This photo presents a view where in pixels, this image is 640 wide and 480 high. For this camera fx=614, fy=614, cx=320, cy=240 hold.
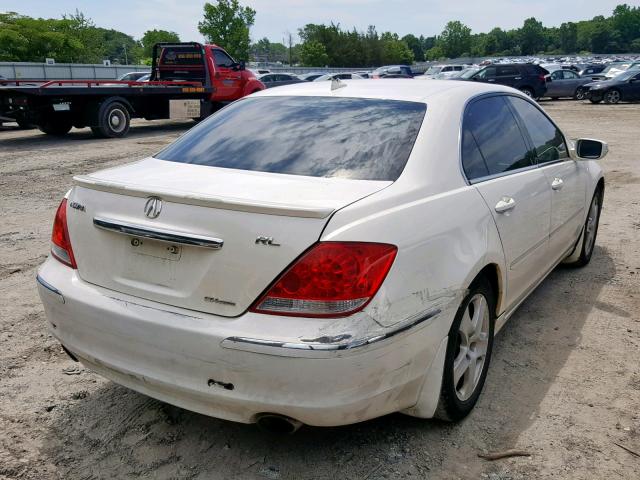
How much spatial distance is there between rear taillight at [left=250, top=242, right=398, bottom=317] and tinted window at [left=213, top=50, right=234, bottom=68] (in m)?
16.2

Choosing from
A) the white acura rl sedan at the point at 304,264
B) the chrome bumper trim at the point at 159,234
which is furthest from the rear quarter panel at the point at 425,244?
the chrome bumper trim at the point at 159,234

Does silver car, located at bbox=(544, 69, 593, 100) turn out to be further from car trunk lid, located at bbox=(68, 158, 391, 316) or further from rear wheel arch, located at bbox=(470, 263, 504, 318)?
car trunk lid, located at bbox=(68, 158, 391, 316)

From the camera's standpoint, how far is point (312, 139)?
2.97 meters

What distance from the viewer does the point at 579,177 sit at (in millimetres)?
4504

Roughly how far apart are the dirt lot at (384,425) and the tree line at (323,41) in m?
48.6

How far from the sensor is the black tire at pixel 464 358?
2.67 metres

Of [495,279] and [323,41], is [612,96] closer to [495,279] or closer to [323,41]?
[495,279]

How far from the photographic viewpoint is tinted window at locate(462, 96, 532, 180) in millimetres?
3112

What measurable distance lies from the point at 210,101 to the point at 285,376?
15.9 m

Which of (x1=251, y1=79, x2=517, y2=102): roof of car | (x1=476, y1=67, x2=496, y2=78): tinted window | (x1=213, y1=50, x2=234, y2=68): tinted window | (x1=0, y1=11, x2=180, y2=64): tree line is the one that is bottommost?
(x1=251, y1=79, x2=517, y2=102): roof of car

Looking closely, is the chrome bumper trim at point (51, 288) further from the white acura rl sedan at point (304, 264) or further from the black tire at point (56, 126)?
the black tire at point (56, 126)

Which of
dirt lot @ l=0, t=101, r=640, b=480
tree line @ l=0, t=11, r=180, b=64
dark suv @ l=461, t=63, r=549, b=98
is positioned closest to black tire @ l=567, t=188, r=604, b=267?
dirt lot @ l=0, t=101, r=640, b=480

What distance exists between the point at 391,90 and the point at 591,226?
2.73 metres

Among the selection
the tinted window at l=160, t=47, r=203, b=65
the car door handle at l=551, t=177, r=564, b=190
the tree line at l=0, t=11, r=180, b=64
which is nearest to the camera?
the car door handle at l=551, t=177, r=564, b=190
